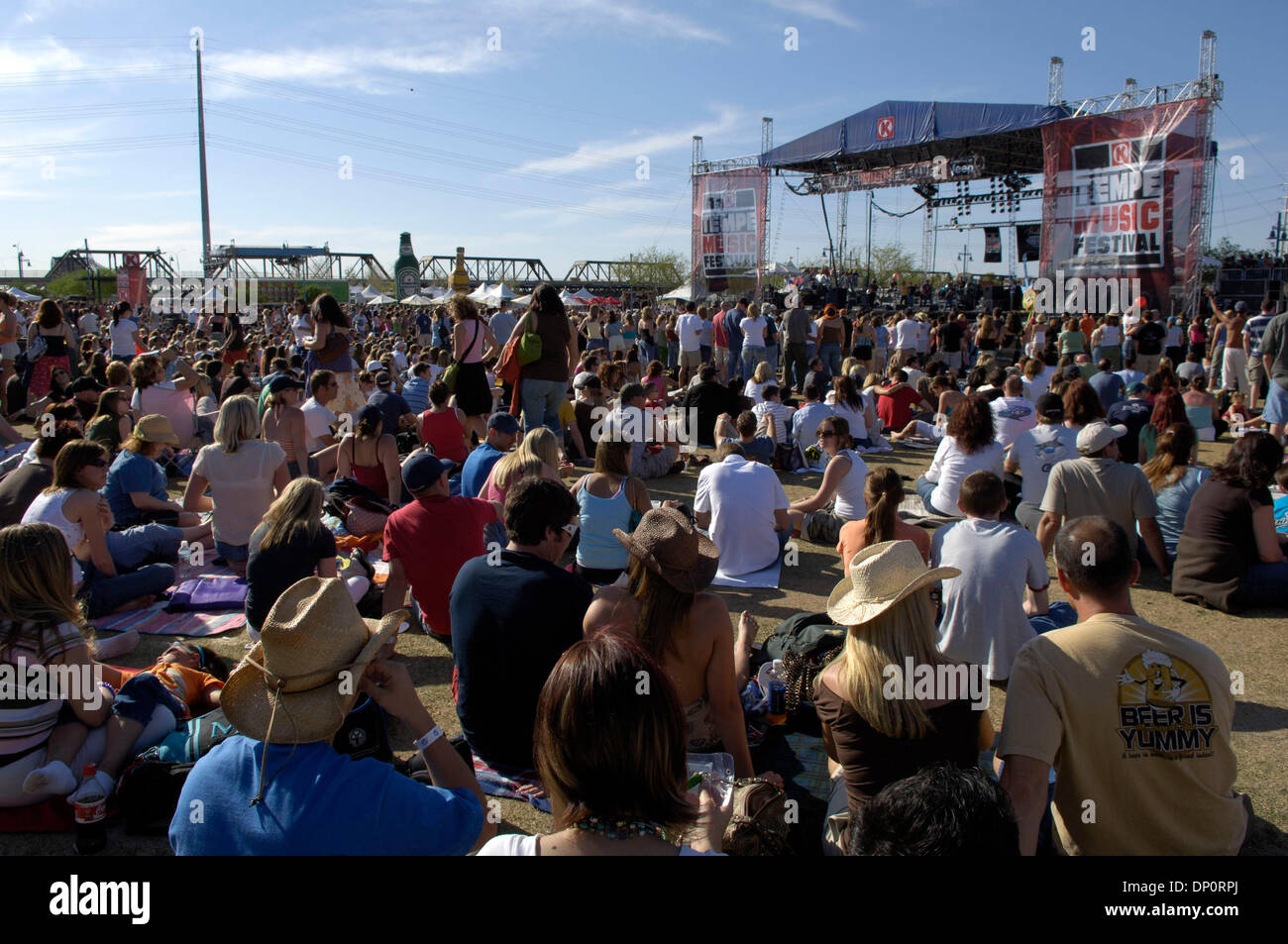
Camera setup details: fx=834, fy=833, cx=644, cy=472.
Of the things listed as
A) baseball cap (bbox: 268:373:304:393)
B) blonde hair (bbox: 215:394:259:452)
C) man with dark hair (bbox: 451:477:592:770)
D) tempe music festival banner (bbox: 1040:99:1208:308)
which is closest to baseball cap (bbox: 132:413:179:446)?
blonde hair (bbox: 215:394:259:452)

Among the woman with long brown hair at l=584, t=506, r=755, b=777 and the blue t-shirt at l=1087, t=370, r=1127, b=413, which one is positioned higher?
the blue t-shirt at l=1087, t=370, r=1127, b=413

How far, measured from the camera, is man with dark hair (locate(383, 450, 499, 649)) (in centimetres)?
461

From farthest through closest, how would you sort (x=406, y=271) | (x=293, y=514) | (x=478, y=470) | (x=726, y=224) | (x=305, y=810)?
(x=406, y=271), (x=726, y=224), (x=478, y=470), (x=293, y=514), (x=305, y=810)

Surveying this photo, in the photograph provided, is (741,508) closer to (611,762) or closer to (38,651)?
(38,651)

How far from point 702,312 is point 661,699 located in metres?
17.2

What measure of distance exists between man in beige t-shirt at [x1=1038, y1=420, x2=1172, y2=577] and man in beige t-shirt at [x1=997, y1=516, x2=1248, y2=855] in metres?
3.23

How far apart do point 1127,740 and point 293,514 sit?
3.73m

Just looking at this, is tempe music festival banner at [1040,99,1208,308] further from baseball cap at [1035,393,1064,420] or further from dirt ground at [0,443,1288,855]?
dirt ground at [0,443,1288,855]

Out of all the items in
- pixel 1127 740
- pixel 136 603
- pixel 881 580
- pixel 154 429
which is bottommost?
pixel 136 603

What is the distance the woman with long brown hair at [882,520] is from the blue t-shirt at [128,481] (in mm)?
5254

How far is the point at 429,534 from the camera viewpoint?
4613 mm

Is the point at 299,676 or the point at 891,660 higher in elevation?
the point at 299,676

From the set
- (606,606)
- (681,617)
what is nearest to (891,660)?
(681,617)

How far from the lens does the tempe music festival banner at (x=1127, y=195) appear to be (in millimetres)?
18062
